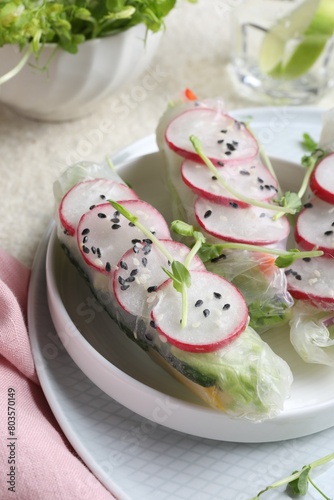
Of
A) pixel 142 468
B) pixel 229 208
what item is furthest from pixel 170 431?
pixel 229 208

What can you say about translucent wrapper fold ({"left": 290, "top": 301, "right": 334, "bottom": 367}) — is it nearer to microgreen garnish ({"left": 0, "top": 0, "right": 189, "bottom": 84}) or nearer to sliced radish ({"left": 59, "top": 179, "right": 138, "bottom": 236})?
sliced radish ({"left": 59, "top": 179, "right": 138, "bottom": 236})

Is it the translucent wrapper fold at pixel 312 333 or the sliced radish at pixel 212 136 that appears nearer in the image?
the translucent wrapper fold at pixel 312 333

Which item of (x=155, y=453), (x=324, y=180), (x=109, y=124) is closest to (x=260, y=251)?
(x=324, y=180)

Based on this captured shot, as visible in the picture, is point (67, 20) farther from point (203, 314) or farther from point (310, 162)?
point (203, 314)

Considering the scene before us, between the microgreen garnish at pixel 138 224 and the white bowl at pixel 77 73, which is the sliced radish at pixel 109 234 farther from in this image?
the white bowl at pixel 77 73

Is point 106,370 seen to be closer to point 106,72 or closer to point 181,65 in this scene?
point 106,72

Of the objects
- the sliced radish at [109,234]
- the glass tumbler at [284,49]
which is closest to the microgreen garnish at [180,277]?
the sliced radish at [109,234]

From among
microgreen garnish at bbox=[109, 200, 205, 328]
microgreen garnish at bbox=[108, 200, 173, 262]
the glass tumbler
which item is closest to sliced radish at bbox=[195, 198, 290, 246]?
microgreen garnish at bbox=[109, 200, 205, 328]
